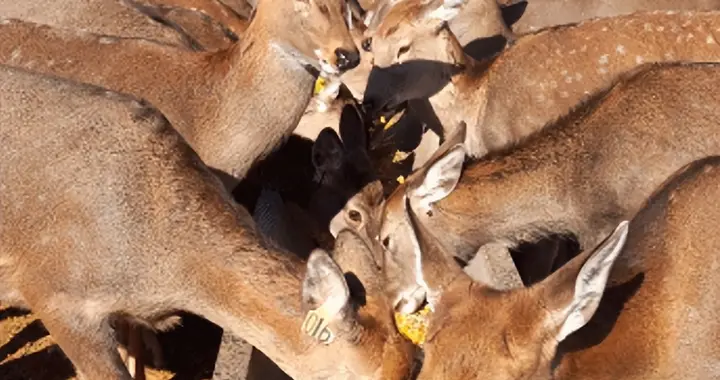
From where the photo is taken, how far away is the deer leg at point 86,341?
5.42m

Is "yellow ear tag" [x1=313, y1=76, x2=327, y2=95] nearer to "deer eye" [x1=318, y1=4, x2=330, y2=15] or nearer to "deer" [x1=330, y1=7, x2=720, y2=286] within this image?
"deer" [x1=330, y1=7, x2=720, y2=286]

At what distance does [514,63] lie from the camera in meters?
7.95

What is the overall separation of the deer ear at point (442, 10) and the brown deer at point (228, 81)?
1.53 meters

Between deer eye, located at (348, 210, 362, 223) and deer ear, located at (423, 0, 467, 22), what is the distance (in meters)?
1.65

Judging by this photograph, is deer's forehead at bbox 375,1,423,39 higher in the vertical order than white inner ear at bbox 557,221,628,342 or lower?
lower

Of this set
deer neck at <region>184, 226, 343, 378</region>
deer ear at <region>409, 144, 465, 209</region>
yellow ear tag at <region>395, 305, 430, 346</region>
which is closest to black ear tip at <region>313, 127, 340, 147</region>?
deer ear at <region>409, 144, 465, 209</region>

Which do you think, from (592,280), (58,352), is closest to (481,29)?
(58,352)

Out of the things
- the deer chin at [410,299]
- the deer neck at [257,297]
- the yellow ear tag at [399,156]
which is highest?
the deer neck at [257,297]

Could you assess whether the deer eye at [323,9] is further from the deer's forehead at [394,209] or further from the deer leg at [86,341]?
the deer leg at [86,341]

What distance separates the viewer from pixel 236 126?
6.74 m

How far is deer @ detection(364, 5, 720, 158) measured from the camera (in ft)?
25.0

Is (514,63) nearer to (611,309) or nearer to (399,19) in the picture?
(399,19)

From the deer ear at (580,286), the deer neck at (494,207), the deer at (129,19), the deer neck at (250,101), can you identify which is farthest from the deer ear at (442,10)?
the deer ear at (580,286)

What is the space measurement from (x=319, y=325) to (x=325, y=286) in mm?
189
